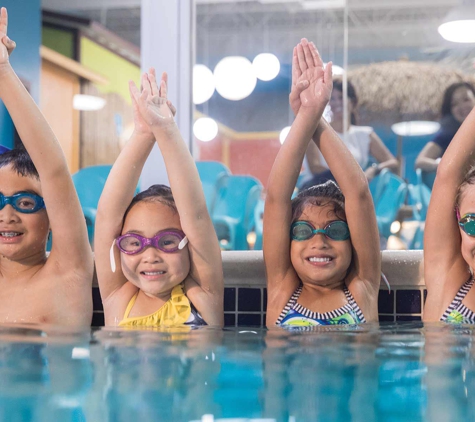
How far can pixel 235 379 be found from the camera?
785 millimetres

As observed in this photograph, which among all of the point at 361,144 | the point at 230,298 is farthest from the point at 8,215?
the point at 361,144

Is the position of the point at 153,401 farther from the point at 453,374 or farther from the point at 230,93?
the point at 230,93

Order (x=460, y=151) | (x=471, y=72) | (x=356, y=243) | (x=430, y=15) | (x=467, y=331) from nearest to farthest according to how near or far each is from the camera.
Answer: (x=467, y=331)
(x=460, y=151)
(x=356, y=243)
(x=471, y=72)
(x=430, y=15)

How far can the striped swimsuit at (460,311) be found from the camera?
227cm

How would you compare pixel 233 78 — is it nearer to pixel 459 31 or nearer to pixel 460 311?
pixel 459 31

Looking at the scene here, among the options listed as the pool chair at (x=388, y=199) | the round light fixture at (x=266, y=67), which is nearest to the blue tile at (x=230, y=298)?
the pool chair at (x=388, y=199)

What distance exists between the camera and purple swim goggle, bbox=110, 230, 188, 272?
2344mm

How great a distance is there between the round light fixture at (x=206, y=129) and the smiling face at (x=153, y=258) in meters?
7.26

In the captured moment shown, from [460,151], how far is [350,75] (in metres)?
7.70

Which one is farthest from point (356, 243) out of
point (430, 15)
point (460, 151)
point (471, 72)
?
point (430, 15)

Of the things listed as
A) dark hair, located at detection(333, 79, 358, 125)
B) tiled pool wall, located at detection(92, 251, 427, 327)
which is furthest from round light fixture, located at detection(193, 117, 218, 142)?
tiled pool wall, located at detection(92, 251, 427, 327)

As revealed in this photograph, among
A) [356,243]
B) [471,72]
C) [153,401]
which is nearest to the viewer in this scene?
[153,401]

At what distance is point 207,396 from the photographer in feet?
2.38

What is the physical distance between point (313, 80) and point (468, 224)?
0.83 metres
